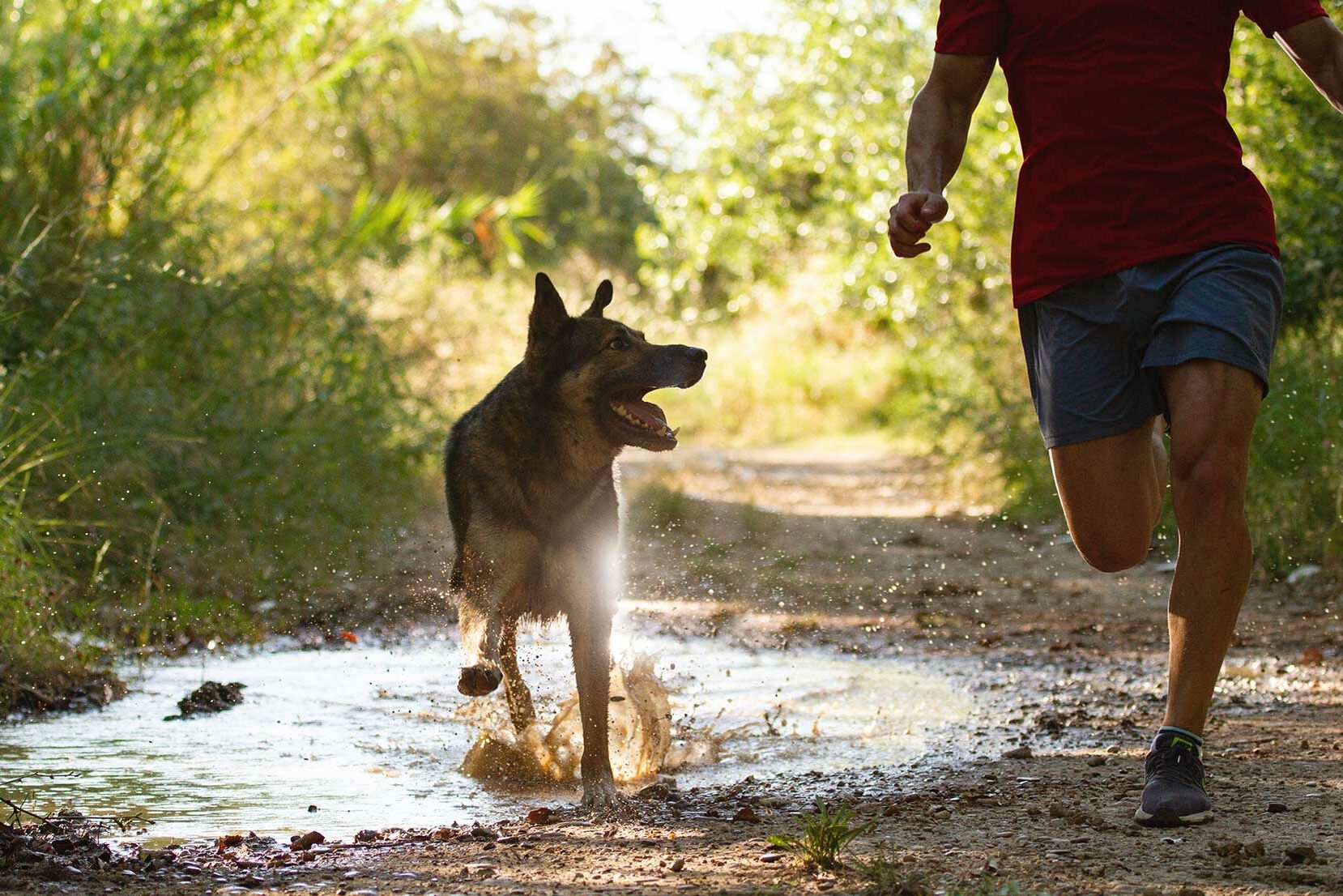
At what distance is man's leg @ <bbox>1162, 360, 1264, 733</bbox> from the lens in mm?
3508

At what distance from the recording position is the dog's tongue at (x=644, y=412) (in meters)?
4.87

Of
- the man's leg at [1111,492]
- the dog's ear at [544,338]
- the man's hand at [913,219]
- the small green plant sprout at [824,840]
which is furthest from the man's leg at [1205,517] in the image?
the dog's ear at [544,338]

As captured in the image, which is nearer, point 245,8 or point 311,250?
point 245,8

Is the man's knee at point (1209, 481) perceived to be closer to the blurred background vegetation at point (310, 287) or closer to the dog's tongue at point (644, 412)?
the dog's tongue at point (644, 412)

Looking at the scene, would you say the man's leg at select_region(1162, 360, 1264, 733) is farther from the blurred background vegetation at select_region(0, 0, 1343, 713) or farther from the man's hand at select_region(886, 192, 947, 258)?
the blurred background vegetation at select_region(0, 0, 1343, 713)

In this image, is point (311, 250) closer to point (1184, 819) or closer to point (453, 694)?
point (453, 694)

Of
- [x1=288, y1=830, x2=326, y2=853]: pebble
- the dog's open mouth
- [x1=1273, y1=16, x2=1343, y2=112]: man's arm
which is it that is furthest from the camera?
the dog's open mouth

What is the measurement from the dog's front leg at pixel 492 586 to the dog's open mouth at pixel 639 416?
0.53m

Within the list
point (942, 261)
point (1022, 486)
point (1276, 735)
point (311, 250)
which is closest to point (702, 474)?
point (942, 261)

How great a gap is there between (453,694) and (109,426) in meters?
2.31

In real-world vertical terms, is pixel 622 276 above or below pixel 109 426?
above

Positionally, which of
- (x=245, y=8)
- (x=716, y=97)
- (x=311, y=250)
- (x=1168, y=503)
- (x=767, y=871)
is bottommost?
(x=767, y=871)

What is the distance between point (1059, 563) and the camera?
9156 millimetres

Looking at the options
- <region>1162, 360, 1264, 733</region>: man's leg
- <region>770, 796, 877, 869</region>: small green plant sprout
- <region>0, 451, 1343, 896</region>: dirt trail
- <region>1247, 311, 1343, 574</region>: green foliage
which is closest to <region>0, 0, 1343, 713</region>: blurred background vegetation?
<region>1247, 311, 1343, 574</region>: green foliage
